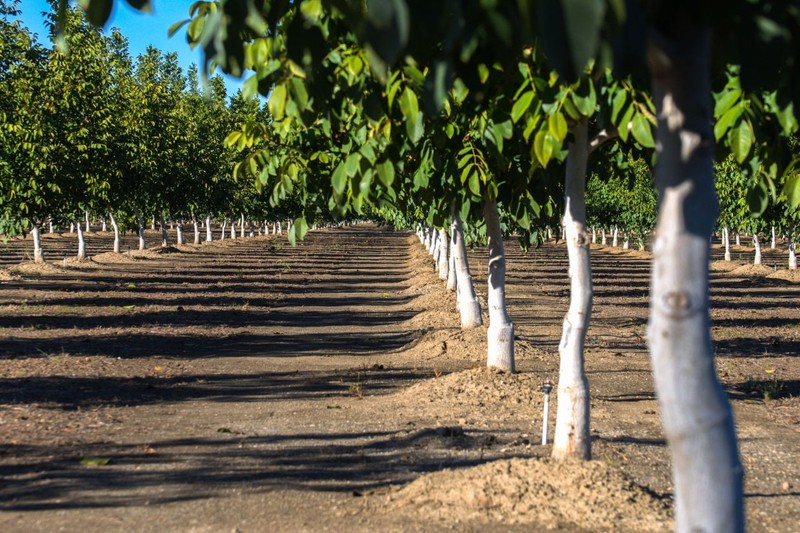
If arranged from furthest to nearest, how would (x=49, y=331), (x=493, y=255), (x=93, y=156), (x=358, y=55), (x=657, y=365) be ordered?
(x=93, y=156) < (x=49, y=331) < (x=493, y=255) < (x=358, y=55) < (x=657, y=365)

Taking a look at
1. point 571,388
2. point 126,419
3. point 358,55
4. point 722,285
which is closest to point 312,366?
point 126,419

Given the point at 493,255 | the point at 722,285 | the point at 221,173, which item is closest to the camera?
the point at 493,255

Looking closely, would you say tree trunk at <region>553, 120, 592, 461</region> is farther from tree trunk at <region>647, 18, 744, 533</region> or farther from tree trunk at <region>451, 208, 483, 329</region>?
tree trunk at <region>451, 208, 483, 329</region>

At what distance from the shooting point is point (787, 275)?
36688 mm

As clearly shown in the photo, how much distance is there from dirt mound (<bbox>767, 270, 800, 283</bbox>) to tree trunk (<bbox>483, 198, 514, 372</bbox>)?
26.9 m

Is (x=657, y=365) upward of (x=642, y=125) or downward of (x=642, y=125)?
downward

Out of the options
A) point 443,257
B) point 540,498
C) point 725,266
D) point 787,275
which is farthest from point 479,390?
point 725,266

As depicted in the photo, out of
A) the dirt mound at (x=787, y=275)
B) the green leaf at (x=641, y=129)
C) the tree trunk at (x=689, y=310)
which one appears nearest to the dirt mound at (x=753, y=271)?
the dirt mound at (x=787, y=275)

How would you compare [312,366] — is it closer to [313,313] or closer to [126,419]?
[126,419]

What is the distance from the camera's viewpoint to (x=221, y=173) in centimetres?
4934

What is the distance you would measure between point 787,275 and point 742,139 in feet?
115

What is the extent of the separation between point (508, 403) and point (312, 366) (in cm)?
398

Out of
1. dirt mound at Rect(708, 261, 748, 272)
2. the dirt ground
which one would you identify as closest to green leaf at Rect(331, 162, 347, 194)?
→ the dirt ground

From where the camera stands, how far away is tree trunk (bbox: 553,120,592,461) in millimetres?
6492
